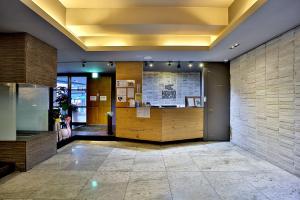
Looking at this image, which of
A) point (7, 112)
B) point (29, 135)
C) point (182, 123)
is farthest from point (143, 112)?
point (7, 112)

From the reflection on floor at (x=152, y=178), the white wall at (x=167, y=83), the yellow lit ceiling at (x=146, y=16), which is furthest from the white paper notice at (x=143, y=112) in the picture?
the white wall at (x=167, y=83)

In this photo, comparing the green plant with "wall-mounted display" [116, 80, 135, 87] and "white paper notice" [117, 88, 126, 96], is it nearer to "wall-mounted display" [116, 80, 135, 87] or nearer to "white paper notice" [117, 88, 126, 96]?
"white paper notice" [117, 88, 126, 96]

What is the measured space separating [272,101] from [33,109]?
5.63 meters

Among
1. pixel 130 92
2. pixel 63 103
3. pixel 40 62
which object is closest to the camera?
pixel 40 62

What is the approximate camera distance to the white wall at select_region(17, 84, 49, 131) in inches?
220

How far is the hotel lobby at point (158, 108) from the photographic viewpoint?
384cm

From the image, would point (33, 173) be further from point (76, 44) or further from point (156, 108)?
point (156, 108)

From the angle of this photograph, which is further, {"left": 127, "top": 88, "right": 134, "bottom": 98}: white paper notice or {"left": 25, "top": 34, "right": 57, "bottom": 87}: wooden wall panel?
{"left": 127, "top": 88, "right": 134, "bottom": 98}: white paper notice

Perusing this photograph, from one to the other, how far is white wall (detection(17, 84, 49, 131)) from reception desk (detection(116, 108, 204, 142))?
2578 mm

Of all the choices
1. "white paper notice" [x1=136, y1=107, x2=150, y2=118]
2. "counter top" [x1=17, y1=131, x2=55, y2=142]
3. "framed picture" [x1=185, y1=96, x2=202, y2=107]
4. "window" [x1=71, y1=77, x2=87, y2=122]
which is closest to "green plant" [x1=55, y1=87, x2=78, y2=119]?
"window" [x1=71, y1=77, x2=87, y2=122]

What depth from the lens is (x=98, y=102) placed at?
11641mm

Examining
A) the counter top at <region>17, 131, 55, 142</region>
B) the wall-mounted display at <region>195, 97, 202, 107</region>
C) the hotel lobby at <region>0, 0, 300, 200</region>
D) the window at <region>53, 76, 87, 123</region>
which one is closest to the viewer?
the hotel lobby at <region>0, 0, 300, 200</region>

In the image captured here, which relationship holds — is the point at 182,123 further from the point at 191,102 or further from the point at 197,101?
the point at 197,101

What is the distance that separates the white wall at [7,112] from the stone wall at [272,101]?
17.7ft
